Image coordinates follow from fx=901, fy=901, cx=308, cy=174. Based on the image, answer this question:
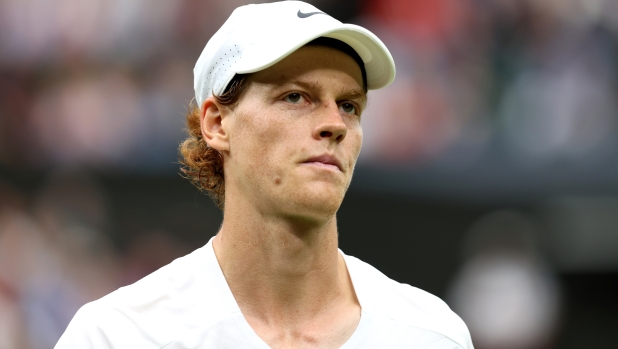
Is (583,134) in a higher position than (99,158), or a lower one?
higher

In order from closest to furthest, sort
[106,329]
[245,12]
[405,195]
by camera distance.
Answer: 1. [106,329]
2. [245,12]
3. [405,195]

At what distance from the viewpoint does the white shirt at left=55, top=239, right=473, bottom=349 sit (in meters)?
2.48

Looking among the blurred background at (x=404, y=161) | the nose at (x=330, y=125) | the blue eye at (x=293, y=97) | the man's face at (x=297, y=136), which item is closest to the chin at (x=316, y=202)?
the man's face at (x=297, y=136)

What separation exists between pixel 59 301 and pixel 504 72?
3462 millimetres

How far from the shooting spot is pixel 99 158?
20.3ft

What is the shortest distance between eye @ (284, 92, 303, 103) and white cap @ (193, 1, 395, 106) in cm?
12

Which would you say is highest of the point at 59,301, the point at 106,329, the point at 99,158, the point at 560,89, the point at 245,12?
the point at 560,89

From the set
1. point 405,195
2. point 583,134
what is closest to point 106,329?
point 405,195

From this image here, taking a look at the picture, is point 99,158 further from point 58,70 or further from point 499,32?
point 499,32

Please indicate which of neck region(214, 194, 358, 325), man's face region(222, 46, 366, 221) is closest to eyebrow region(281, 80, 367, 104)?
man's face region(222, 46, 366, 221)

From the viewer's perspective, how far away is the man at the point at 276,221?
251cm

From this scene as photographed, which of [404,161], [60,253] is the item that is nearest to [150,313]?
[404,161]

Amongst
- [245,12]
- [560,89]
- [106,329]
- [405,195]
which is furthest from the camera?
[560,89]

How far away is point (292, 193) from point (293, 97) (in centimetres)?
28
